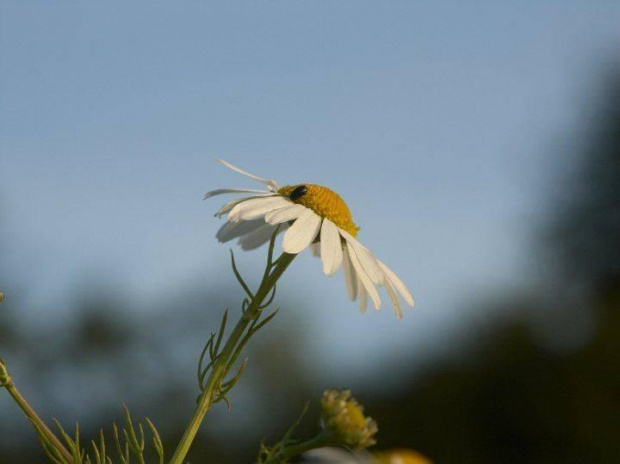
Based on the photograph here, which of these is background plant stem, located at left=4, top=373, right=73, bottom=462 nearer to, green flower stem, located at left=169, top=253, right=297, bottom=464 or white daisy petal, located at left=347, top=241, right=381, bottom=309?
green flower stem, located at left=169, top=253, right=297, bottom=464

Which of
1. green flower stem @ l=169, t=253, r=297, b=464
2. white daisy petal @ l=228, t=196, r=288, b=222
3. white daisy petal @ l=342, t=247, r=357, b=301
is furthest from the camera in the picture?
white daisy petal @ l=342, t=247, r=357, b=301

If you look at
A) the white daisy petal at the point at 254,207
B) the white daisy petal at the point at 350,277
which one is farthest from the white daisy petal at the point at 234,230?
the white daisy petal at the point at 350,277

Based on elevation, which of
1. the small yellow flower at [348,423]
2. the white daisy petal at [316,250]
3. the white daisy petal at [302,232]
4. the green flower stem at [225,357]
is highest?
the white daisy petal at [302,232]

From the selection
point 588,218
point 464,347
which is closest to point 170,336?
point 464,347

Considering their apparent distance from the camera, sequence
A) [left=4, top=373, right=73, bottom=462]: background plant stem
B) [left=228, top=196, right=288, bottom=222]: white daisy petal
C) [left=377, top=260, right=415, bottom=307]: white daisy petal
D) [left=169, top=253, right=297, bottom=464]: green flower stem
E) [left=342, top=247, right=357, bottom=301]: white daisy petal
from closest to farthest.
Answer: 1. [left=4, top=373, right=73, bottom=462]: background plant stem
2. [left=169, top=253, right=297, bottom=464]: green flower stem
3. [left=228, top=196, right=288, bottom=222]: white daisy petal
4. [left=377, top=260, right=415, bottom=307]: white daisy petal
5. [left=342, top=247, right=357, bottom=301]: white daisy petal

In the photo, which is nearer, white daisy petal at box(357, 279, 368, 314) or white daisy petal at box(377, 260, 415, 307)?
white daisy petal at box(377, 260, 415, 307)

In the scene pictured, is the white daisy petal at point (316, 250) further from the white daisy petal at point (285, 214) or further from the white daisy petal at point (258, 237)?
the white daisy petal at point (285, 214)

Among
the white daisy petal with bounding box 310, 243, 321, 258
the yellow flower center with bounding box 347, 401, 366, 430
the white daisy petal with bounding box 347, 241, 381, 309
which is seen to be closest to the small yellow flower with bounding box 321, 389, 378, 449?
the yellow flower center with bounding box 347, 401, 366, 430
